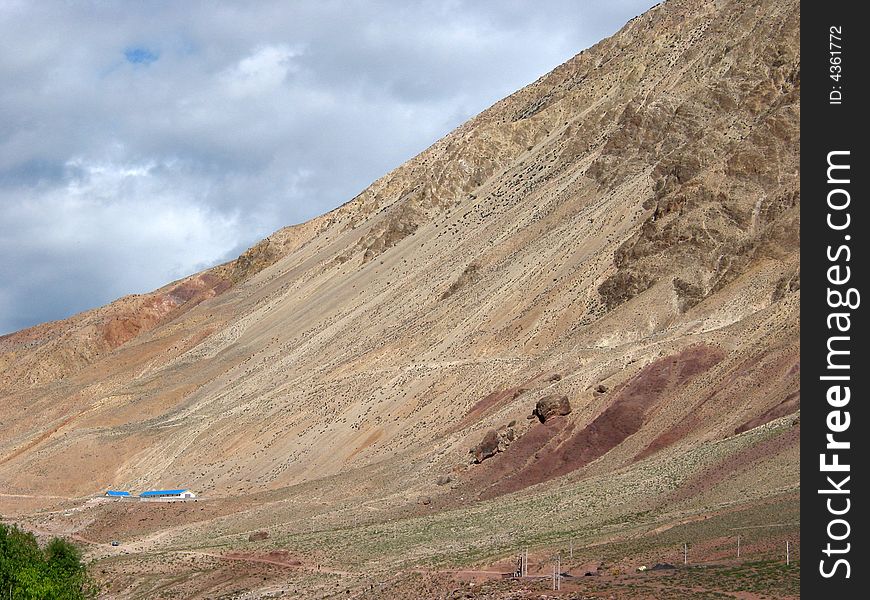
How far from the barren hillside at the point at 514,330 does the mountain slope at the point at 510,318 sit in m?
0.22

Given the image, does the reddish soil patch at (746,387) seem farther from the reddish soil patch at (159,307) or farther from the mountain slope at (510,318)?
the reddish soil patch at (159,307)

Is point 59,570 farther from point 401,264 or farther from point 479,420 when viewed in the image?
point 401,264

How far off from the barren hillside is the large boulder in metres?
0.34

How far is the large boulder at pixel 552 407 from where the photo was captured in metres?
67.9

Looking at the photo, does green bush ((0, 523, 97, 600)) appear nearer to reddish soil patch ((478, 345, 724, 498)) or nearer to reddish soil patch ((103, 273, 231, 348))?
reddish soil patch ((478, 345, 724, 498))

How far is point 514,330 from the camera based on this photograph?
85.8 metres

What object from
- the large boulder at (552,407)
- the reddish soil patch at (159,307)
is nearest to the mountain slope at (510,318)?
the reddish soil patch at (159,307)

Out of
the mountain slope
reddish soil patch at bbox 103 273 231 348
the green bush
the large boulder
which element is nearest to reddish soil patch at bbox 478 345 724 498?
the mountain slope

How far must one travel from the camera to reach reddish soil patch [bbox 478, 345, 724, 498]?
209ft

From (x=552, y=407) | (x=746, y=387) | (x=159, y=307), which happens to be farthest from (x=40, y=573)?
(x=159, y=307)

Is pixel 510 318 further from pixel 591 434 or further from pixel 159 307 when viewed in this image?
pixel 159 307
